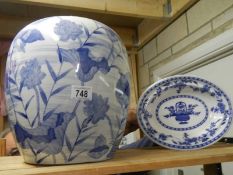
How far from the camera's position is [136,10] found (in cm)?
138

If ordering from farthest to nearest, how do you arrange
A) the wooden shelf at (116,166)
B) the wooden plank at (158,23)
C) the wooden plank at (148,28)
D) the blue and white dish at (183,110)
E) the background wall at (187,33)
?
the wooden plank at (148,28)
the wooden plank at (158,23)
the background wall at (187,33)
the blue and white dish at (183,110)
the wooden shelf at (116,166)

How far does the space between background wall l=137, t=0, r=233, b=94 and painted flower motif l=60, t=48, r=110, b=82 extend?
83 cm

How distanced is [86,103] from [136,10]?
1.07m

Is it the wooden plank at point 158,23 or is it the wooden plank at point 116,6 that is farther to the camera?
the wooden plank at point 158,23

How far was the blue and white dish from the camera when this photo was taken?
612 mm

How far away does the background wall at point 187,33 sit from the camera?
A: 1.12m

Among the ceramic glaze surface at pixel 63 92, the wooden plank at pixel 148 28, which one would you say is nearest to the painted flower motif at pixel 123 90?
the ceramic glaze surface at pixel 63 92

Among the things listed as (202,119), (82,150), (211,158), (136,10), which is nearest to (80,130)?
(82,150)

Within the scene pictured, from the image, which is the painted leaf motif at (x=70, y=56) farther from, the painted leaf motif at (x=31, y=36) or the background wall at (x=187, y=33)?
the background wall at (x=187, y=33)

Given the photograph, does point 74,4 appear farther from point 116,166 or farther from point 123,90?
point 116,166

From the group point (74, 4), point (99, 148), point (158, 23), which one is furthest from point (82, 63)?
point (158, 23)

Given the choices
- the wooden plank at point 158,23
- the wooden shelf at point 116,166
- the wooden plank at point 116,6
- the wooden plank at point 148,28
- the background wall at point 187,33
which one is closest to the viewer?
the wooden shelf at point 116,166

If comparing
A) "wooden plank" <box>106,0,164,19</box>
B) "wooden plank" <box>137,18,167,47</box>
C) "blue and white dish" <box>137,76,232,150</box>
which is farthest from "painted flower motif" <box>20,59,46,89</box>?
"wooden plank" <box>137,18,167,47</box>

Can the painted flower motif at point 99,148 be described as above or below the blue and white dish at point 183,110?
below
